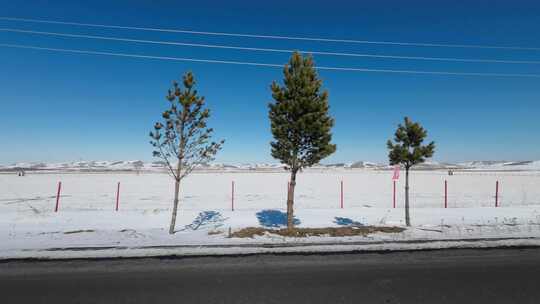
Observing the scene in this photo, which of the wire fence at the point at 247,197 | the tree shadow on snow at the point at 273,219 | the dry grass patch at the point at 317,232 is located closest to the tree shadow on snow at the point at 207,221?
the wire fence at the point at 247,197

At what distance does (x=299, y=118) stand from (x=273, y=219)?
5824 millimetres

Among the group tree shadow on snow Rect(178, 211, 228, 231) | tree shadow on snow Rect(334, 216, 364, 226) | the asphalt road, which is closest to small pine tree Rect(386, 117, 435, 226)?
tree shadow on snow Rect(334, 216, 364, 226)

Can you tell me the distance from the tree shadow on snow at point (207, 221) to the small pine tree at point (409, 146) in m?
8.02

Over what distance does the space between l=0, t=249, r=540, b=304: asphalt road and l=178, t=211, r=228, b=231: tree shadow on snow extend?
5.05 meters

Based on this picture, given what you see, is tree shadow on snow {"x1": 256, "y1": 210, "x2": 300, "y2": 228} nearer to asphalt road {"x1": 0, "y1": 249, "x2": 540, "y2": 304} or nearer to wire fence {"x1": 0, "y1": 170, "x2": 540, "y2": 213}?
wire fence {"x1": 0, "y1": 170, "x2": 540, "y2": 213}

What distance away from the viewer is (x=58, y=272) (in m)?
4.83

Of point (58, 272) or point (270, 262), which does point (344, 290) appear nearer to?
point (270, 262)

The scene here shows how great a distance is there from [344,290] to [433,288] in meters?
1.56

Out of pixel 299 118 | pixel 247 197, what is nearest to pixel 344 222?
pixel 299 118

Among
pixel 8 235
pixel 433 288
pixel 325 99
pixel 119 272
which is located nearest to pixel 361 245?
pixel 433 288

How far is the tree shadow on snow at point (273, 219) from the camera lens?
11.1m

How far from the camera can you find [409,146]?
1021 cm

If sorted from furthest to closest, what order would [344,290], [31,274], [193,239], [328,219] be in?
[328,219] → [193,239] → [31,274] → [344,290]

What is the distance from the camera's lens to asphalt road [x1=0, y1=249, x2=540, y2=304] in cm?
394
